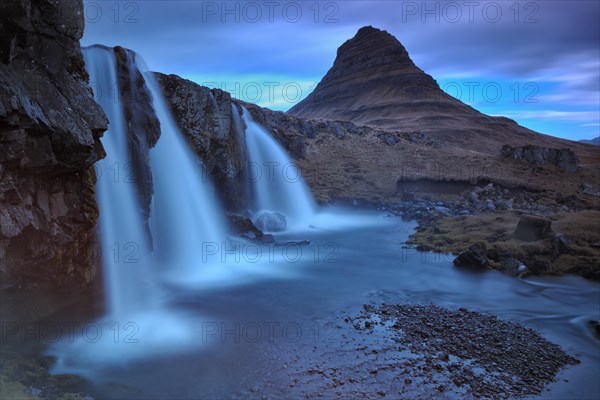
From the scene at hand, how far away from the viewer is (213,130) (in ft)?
89.1

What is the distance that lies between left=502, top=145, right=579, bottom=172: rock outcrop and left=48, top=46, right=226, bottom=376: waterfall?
131ft

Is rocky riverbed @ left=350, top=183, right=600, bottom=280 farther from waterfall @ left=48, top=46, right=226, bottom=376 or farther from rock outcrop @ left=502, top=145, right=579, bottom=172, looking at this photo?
rock outcrop @ left=502, top=145, right=579, bottom=172

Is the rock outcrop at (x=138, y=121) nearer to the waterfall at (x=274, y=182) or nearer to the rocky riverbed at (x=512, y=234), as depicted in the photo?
the waterfall at (x=274, y=182)

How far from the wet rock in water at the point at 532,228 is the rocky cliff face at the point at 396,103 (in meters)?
61.6

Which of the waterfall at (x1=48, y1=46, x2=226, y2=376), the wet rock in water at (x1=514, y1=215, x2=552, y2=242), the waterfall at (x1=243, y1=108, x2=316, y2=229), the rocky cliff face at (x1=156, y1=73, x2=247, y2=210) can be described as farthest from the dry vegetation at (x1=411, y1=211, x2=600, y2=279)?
the waterfall at (x1=48, y1=46, x2=226, y2=376)

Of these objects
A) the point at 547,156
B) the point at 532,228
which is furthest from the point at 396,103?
the point at 532,228

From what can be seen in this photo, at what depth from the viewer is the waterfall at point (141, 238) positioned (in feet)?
37.9

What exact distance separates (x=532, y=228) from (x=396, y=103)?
110 metres

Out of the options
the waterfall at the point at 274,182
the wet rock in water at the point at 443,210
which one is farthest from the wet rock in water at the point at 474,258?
the waterfall at the point at 274,182

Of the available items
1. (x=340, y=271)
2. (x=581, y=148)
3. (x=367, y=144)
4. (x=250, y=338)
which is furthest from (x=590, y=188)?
(x=581, y=148)

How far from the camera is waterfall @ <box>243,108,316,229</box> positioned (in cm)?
3309

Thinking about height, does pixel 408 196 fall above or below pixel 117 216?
above

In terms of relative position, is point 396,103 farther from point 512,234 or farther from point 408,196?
point 512,234

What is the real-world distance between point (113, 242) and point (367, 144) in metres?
41.9
